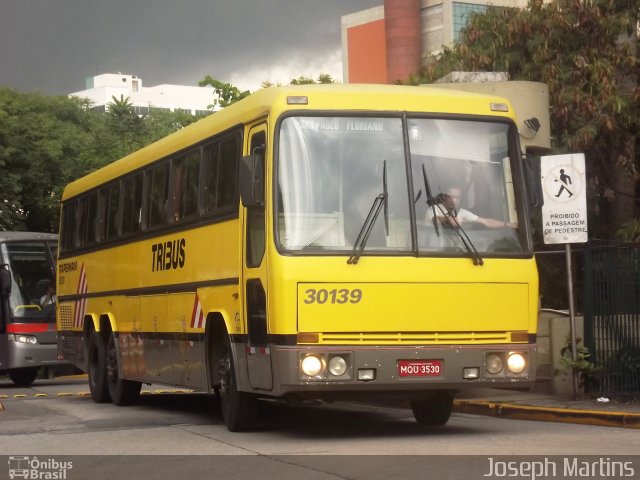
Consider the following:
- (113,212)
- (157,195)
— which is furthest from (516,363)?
(113,212)

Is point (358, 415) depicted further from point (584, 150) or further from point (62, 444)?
point (584, 150)

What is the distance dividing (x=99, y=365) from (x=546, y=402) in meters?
7.00

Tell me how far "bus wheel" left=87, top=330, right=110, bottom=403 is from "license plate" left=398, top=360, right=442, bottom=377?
325 inches

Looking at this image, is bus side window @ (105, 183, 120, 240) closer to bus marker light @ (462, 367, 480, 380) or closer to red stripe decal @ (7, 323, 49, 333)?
bus marker light @ (462, 367, 480, 380)

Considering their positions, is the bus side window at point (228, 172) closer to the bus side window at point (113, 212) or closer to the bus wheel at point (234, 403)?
the bus wheel at point (234, 403)

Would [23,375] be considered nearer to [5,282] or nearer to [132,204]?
[5,282]

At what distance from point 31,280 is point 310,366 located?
16.9m

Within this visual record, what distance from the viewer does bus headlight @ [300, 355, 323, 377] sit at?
12.3 meters

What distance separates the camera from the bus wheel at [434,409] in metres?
14.3

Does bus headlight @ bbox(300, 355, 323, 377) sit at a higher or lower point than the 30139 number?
lower

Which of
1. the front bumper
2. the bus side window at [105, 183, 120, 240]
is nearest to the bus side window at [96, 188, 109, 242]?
the bus side window at [105, 183, 120, 240]

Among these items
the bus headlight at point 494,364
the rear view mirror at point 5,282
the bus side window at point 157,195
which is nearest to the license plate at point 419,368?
the bus headlight at point 494,364

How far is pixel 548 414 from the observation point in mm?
15008

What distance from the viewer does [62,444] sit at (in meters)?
12.9
